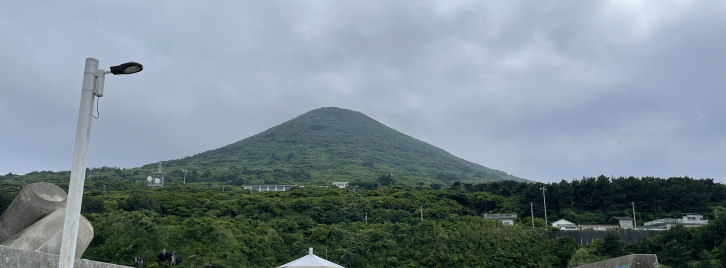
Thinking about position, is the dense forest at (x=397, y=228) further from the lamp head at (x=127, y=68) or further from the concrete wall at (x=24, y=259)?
the lamp head at (x=127, y=68)

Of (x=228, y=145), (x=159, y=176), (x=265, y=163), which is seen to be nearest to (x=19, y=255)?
(x=159, y=176)

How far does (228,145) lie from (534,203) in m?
79.2

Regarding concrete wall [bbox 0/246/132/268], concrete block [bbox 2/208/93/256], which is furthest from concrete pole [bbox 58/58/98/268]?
concrete block [bbox 2/208/93/256]

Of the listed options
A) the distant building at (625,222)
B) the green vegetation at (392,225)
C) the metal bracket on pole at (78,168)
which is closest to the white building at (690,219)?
the green vegetation at (392,225)

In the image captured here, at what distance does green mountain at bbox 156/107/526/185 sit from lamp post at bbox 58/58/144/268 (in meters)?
66.1

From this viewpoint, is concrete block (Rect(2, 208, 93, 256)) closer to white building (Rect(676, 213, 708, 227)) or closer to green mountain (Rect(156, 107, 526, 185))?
white building (Rect(676, 213, 708, 227))

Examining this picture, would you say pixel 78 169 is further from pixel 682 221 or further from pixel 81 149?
pixel 682 221

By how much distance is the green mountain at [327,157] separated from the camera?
79.7 metres

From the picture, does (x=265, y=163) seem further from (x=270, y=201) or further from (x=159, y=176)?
(x=270, y=201)

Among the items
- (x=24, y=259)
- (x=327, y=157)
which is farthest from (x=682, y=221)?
(x=327, y=157)

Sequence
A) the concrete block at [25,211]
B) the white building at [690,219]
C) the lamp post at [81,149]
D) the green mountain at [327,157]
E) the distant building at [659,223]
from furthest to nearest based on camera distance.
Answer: the green mountain at [327,157] < the white building at [690,219] < the distant building at [659,223] < the concrete block at [25,211] < the lamp post at [81,149]

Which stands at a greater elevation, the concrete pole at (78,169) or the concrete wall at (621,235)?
the concrete pole at (78,169)

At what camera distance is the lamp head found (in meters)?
5.27

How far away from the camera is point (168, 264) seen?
2400 centimetres
